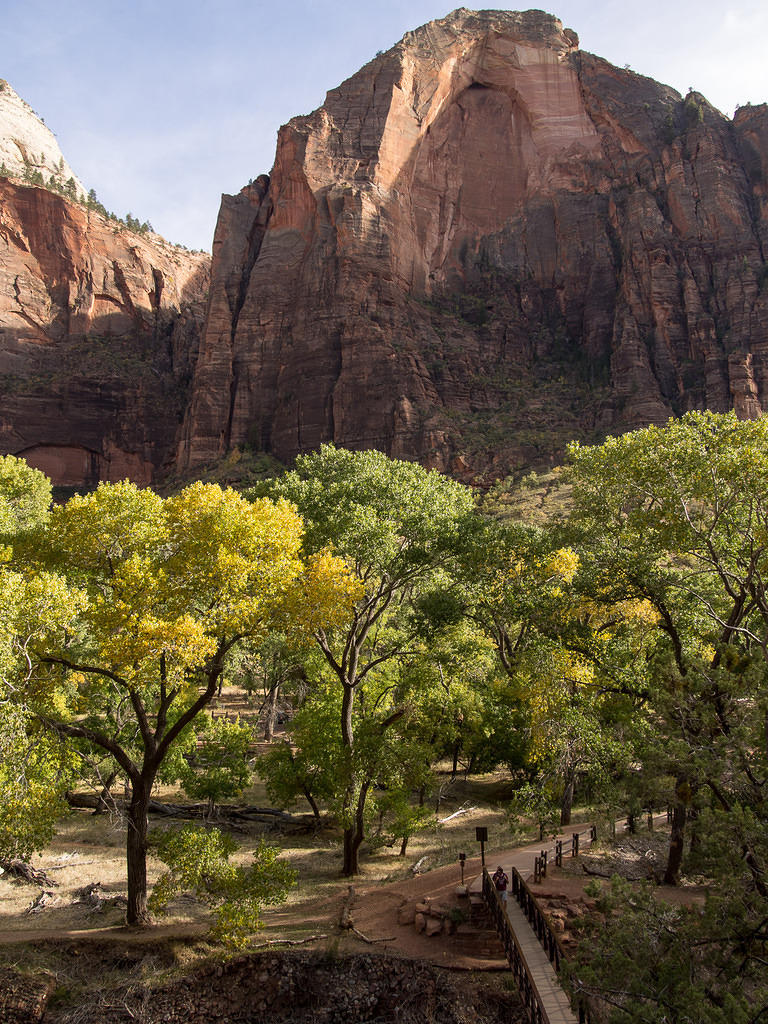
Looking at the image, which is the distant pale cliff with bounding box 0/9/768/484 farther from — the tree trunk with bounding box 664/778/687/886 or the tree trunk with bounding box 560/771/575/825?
the tree trunk with bounding box 664/778/687/886

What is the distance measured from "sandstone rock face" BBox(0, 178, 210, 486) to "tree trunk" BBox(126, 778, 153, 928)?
95789 millimetres

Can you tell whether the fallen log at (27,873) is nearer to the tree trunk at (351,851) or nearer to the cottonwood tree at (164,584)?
the cottonwood tree at (164,584)

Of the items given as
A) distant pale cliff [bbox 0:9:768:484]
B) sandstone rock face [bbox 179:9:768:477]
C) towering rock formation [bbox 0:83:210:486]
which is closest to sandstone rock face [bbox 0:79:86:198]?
towering rock formation [bbox 0:83:210:486]

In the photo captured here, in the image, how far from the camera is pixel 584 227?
101312 mm

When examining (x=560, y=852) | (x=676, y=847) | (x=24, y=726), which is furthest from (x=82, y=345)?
(x=676, y=847)

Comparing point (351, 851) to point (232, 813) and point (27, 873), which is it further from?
point (27, 873)

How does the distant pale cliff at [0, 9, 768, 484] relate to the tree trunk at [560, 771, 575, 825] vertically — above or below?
above

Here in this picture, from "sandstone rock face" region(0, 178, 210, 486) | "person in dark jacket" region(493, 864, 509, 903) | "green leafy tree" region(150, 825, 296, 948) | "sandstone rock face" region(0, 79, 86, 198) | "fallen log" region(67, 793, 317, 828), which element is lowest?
"fallen log" region(67, 793, 317, 828)

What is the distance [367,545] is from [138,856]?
884cm

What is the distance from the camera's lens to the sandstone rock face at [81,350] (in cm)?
10094

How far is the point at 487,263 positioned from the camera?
10512cm

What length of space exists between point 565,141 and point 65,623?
11592 centimetres

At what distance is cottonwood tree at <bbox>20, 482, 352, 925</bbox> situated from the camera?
42.4ft

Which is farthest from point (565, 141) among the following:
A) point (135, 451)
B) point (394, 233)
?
point (135, 451)
